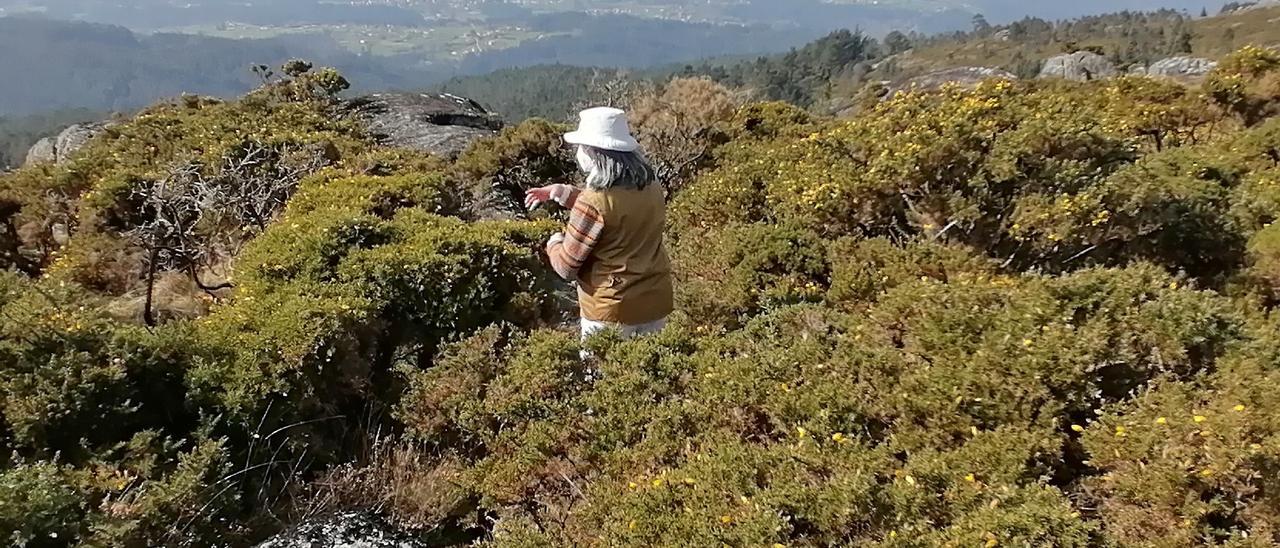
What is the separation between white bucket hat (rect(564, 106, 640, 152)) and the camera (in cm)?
391

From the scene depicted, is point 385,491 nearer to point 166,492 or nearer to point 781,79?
point 166,492

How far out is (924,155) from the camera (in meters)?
6.07

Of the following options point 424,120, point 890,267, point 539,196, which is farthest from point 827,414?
point 424,120

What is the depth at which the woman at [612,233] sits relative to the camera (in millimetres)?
3980

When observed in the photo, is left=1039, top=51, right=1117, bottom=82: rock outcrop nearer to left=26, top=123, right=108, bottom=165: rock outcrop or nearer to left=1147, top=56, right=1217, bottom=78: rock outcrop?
left=1147, top=56, right=1217, bottom=78: rock outcrop

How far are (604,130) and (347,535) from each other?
214 cm

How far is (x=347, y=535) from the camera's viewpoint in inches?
143

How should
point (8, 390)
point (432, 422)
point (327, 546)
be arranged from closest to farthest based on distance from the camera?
point (8, 390) → point (327, 546) → point (432, 422)

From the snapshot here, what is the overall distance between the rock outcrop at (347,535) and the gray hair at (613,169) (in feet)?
5.94

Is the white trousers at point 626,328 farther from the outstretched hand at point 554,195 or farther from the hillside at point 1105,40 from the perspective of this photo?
the hillside at point 1105,40

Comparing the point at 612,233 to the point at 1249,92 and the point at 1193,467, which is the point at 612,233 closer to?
the point at 1193,467

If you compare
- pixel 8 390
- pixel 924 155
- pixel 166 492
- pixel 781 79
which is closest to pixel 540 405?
pixel 166 492

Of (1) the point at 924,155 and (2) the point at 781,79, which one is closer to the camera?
(1) the point at 924,155

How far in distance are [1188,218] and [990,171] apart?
1372 mm
